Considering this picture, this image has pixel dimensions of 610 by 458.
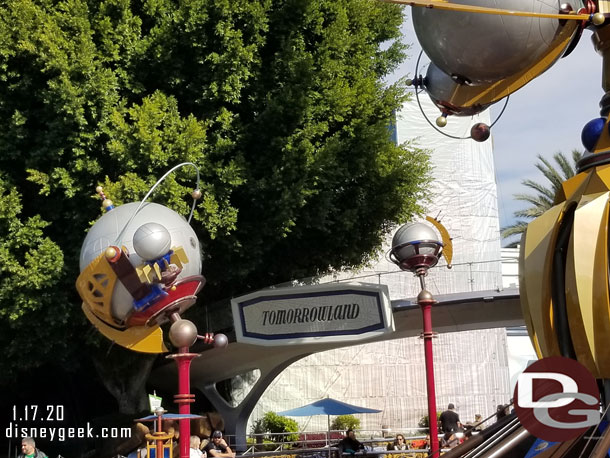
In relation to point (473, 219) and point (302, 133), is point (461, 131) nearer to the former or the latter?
point (473, 219)

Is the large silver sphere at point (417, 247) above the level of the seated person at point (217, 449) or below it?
above

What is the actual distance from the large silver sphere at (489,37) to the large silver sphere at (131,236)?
10.2ft

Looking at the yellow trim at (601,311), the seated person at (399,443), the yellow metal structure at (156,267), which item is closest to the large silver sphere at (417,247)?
the yellow metal structure at (156,267)

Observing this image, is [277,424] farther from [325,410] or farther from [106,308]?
[106,308]

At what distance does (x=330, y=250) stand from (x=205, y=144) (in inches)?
158

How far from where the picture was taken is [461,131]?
3005 cm

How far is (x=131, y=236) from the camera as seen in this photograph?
8.06 meters

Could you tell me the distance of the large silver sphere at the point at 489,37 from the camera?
20.0 feet

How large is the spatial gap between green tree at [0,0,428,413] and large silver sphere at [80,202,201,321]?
5425 mm

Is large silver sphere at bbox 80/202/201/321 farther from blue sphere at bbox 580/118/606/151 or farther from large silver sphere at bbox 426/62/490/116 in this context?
blue sphere at bbox 580/118/606/151

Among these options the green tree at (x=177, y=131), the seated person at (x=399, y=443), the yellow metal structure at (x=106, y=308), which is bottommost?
the seated person at (x=399, y=443)

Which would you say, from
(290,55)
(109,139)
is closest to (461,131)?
(290,55)

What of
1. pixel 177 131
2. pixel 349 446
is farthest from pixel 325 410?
pixel 177 131

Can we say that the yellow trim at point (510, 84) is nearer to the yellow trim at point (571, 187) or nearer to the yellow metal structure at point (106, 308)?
the yellow trim at point (571, 187)
